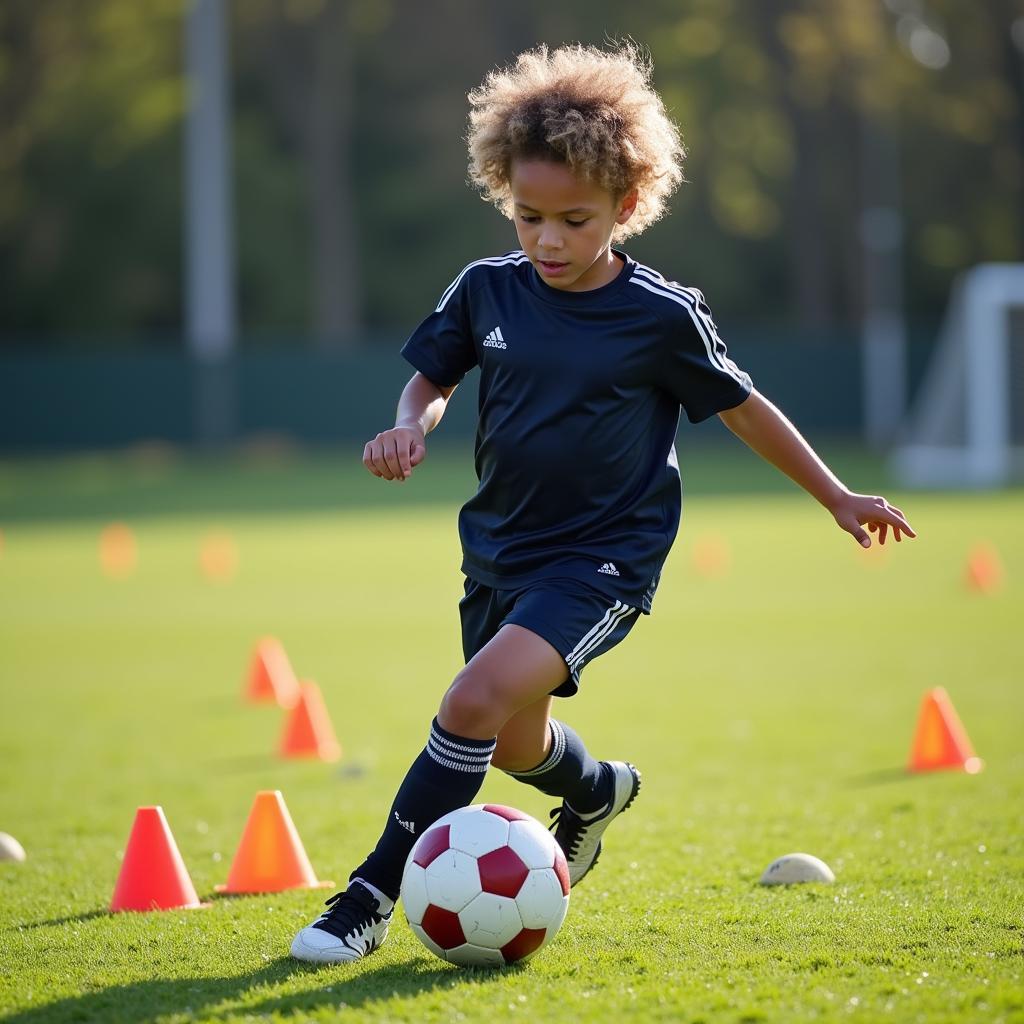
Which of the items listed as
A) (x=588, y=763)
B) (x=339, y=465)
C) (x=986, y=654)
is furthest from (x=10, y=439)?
(x=588, y=763)

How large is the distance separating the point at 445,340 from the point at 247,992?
1.91 m

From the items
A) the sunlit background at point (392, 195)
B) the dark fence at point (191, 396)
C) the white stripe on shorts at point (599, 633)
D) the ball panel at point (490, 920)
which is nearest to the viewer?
the ball panel at point (490, 920)

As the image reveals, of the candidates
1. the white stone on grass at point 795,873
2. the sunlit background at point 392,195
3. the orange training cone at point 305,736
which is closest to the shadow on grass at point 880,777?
the white stone on grass at point 795,873

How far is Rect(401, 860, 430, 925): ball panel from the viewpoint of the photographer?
164 inches

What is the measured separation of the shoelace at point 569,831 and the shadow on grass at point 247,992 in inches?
32.8

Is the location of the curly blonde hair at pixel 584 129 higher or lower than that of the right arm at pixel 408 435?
higher

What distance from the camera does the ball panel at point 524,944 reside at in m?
4.19

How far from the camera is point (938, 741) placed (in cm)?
718

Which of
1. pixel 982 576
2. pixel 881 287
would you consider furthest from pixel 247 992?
pixel 881 287

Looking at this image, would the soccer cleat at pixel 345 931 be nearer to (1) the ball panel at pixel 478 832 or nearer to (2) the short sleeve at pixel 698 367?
(1) the ball panel at pixel 478 832

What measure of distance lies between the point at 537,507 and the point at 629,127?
42.0 inches

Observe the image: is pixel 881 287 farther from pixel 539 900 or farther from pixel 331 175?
pixel 539 900

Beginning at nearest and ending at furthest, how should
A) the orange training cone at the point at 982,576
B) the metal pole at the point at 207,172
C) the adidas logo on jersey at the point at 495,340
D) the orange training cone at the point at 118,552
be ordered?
the adidas logo on jersey at the point at 495,340 < the orange training cone at the point at 982,576 < the orange training cone at the point at 118,552 < the metal pole at the point at 207,172

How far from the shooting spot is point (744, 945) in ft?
14.3
